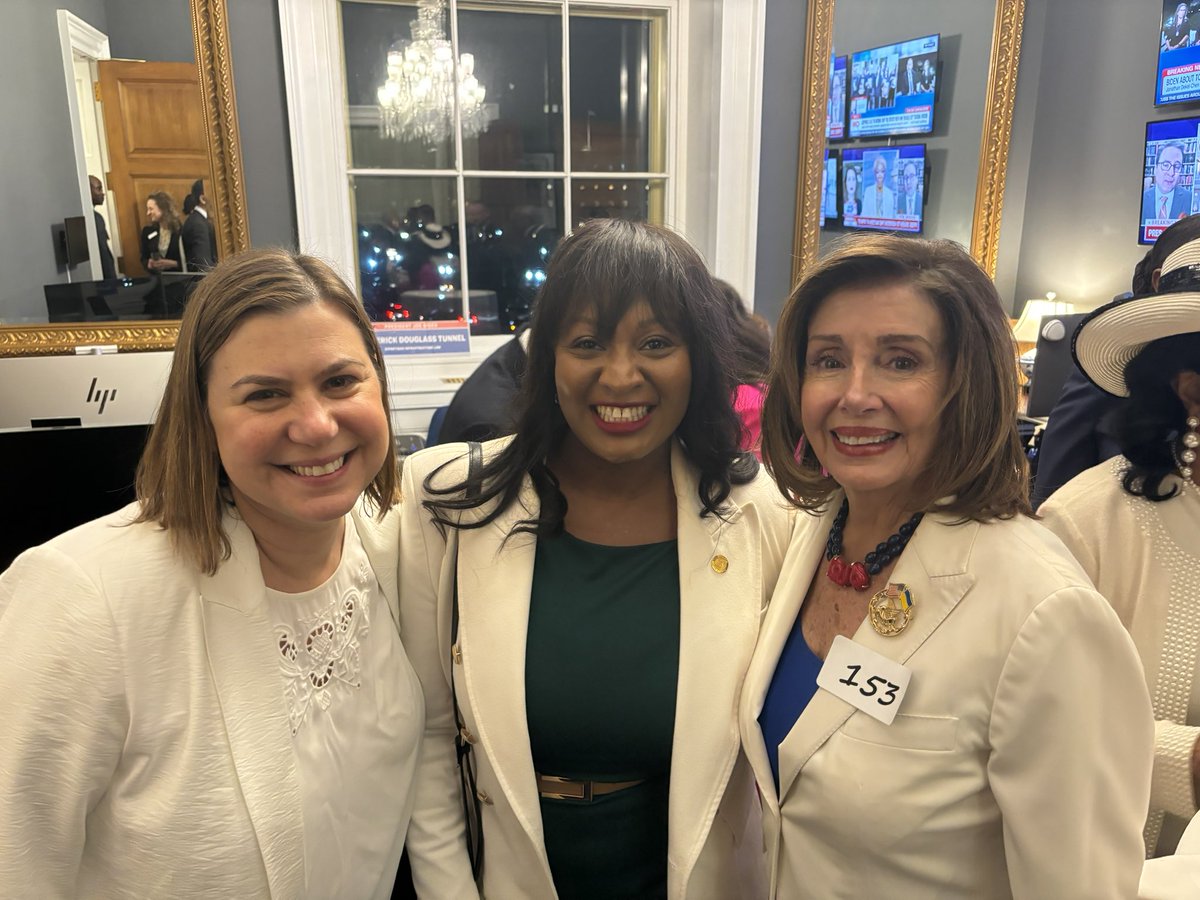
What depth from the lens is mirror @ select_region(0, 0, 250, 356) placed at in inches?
111

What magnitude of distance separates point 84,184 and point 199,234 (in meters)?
0.41

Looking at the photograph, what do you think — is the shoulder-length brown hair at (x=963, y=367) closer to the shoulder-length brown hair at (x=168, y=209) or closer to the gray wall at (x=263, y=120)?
the gray wall at (x=263, y=120)

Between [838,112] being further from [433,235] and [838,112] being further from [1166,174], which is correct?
[433,235]

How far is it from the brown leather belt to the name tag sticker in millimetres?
396

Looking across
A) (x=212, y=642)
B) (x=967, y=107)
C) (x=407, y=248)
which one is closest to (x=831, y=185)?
(x=967, y=107)

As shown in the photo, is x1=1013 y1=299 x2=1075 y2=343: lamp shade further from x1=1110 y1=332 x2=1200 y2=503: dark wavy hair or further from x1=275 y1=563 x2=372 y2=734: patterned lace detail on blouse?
x1=275 y1=563 x2=372 y2=734: patterned lace detail on blouse

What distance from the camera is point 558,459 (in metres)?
1.50

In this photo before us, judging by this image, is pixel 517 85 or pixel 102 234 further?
pixel 517 85

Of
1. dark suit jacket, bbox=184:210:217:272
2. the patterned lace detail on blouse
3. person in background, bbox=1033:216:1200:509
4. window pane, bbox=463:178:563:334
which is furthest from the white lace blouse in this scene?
window pane, bbox=463:178:563:334

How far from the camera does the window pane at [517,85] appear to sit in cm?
341

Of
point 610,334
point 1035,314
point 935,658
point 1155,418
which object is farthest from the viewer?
point 1035,314

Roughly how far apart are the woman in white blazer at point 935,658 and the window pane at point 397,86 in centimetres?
265

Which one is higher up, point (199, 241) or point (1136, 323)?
point (199, 241)

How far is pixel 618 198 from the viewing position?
3.73 meters
